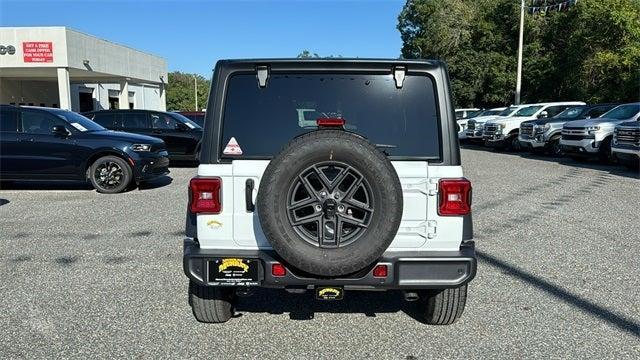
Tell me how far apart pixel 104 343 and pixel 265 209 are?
158 cm

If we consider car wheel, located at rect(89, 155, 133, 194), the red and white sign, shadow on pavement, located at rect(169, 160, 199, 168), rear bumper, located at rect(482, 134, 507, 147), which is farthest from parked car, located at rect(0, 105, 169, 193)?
the red and white sign

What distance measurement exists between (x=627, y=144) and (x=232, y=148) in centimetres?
1195

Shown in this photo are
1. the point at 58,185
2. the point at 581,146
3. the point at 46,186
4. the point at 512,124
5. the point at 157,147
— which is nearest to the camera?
the point at 157,147

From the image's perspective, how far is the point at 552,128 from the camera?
1694cm

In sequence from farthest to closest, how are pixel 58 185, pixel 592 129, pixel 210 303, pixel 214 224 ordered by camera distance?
1. pixel 592 129
2. pixel 58 185
3. pixel 210 303
4. pixel 214 224

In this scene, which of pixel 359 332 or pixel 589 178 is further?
pixel 589 178

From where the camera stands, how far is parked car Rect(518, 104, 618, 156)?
16833 millimetres

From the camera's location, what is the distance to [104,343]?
3512mm

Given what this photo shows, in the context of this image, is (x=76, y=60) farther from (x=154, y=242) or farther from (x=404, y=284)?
(x=404, y=284)

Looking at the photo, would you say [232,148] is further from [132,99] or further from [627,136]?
[132,99]

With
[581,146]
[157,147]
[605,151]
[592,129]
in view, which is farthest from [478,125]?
[157,147]

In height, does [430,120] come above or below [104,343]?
above

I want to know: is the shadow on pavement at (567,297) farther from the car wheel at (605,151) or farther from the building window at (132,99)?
the building window at (132,99)

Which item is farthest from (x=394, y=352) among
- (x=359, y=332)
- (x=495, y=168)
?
(x=495, y=168)
